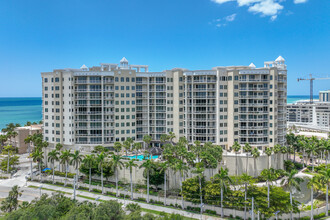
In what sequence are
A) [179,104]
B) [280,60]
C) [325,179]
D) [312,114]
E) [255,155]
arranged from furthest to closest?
1. [312,114]
2. [280,60]
3. [179,104]
4. [255,155]
5. [325,179]

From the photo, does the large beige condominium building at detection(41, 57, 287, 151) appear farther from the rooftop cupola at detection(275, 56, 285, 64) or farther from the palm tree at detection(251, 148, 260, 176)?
the palm tree at detection(251, 148, 260, 176)

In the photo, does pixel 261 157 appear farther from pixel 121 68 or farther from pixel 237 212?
pixel 121 68

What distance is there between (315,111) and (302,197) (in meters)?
139

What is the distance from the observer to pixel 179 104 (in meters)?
81.7

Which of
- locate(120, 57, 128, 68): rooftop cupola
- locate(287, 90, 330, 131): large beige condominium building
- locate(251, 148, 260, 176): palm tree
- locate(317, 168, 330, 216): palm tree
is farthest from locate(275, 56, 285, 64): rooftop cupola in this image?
locate(287, 90, 330, 131): large beige condominium building

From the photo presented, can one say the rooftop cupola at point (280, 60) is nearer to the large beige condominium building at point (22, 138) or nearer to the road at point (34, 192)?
the road at point (34, 192)

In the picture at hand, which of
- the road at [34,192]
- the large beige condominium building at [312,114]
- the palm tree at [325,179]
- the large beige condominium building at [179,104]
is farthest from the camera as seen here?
the large beige condominium building at [312,114]

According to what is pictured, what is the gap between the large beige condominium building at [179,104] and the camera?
76.2 m

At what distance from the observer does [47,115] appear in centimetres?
8000

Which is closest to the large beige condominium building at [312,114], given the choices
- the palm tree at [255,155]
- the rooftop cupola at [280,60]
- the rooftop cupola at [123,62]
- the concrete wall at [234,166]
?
the rooftop cupola at [280,60]

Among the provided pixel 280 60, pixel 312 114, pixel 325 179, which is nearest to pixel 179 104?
pixel 280 60

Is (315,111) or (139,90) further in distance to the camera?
(315,111)

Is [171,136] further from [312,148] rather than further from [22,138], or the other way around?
[22,138]

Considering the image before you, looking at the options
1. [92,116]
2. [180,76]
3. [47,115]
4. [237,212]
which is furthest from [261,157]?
[47,115]
